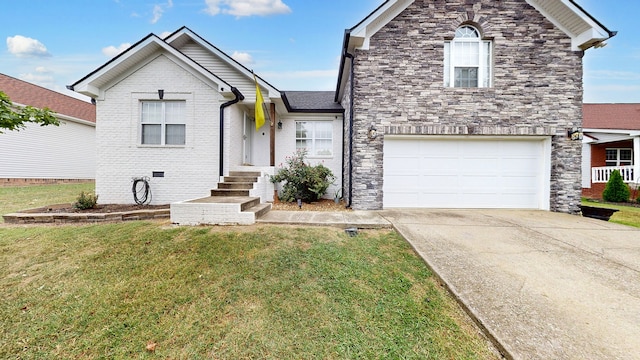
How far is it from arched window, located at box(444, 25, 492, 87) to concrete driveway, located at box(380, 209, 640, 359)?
4.35m

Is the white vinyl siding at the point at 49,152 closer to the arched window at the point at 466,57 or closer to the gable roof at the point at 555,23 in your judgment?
the gable roof at the point at 555,23

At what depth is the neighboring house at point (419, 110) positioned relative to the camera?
7.22 metres

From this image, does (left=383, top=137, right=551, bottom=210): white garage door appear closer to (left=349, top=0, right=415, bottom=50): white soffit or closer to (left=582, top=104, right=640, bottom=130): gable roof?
(left=349, top=0, right=415, bottom=50): white soffit

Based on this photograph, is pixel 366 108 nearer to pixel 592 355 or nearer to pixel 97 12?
pixel 592 355

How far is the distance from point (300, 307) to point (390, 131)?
5.83 metres

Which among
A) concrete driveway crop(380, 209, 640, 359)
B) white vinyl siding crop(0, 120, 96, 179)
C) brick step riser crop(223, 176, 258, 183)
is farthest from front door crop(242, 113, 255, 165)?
white vinyl siding crop(0, 120, 96, 179)

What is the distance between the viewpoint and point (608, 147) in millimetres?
14383

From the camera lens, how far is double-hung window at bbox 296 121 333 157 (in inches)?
385

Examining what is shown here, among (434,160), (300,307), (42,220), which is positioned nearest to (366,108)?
(434,160)

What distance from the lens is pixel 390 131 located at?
7.30 metres

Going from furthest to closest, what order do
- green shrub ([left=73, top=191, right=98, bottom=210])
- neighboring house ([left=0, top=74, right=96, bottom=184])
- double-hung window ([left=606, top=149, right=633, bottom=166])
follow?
double-hung window ([left=606, top=149, right=633, bottom=166]) → neighboring house ([left=0, top=74, right=96, bottom=184]) → green shrub ([left=73, top=191, right=98, bottom=210])

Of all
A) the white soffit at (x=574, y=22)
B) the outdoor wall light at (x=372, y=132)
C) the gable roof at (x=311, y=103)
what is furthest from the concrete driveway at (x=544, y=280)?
the gable roof at (x=311, y=103)

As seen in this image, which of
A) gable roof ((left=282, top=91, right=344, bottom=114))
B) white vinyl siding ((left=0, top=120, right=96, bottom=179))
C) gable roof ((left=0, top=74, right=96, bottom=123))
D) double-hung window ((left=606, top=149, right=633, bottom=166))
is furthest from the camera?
gable roof ((left=0, top=74, right=96, bottom=123))

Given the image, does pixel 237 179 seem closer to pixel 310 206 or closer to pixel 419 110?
pixel 310 206
